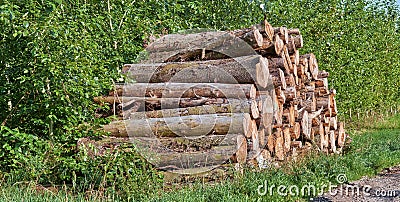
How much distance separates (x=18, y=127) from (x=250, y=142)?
9.98ft

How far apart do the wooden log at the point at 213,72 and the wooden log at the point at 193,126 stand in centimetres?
71

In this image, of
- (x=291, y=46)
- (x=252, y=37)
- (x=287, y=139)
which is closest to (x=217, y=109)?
(x=252, y=37)

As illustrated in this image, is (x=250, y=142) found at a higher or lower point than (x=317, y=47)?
lower

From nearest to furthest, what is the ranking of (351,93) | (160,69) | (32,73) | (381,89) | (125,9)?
1. (32,73)
2. (160,69)
3. (125,9)
4. (351,93)
5. (381,89)

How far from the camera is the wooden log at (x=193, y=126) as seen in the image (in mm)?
6645

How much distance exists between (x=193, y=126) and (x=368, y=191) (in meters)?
2.38

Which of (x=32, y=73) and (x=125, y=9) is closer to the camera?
(x=32, y=73)

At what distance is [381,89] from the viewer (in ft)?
59.7

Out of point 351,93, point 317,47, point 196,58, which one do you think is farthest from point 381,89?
point 196,58

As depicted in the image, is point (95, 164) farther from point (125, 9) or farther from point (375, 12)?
point (375, 12)

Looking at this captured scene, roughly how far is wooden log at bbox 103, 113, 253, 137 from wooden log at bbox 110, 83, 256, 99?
42 centimetres

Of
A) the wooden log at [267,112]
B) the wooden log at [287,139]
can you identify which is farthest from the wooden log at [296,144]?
the wooden log at [267,112]

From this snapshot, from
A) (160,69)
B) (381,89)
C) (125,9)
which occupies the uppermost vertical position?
(125,9)

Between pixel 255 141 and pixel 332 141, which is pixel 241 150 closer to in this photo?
pixel 255 141
